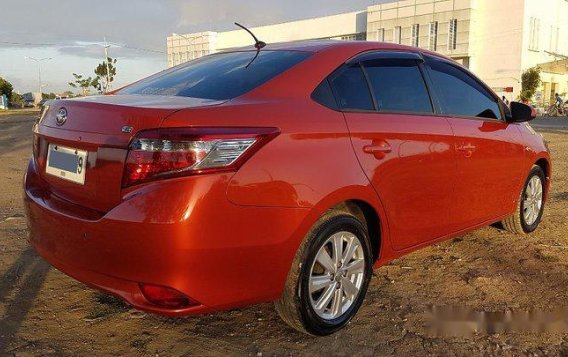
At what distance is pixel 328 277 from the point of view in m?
2.97

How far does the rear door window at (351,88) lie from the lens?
3066 millimetres

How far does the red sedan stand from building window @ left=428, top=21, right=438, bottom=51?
55751 millimetres

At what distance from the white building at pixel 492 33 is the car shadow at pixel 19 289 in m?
44.9

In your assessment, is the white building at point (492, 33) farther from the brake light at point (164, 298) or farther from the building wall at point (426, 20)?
the brake light at point (164, 298)

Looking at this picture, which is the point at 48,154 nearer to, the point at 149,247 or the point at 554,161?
the point at 149,247

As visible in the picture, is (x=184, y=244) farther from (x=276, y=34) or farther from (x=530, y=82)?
(x=276, y=34)

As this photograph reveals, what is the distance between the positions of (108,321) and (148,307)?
877mm

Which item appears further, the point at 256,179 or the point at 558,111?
the point at 558,111

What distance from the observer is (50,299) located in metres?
3.49

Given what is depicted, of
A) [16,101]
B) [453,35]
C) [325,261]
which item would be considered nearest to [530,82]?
[453,35]

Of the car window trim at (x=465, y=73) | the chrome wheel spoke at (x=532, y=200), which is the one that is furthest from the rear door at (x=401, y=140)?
the chrome wheel spoke at (x=532, y=200)

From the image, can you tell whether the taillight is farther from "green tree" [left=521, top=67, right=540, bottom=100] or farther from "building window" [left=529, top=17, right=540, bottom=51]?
"building window" [left=529, top=17, right=540, bottom=51]

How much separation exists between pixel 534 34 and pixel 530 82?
323 inches

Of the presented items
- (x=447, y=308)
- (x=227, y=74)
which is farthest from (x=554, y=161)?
(x=227, y=74)
